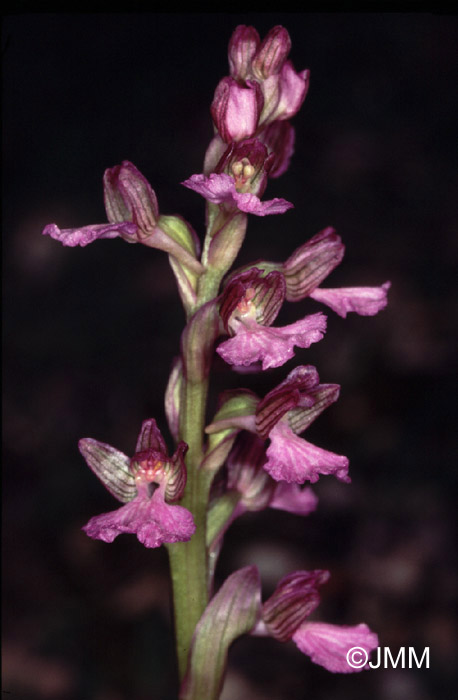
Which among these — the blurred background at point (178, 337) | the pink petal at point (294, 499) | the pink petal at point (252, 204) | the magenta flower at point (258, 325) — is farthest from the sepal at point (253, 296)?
the blurred background at point (178, 337)

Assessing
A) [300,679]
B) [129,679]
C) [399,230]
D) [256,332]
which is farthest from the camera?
[399,230]

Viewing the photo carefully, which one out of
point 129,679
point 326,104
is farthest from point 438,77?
point 129,679

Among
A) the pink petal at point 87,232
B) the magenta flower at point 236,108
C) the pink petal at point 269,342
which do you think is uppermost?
the magenta flower at point 236,108

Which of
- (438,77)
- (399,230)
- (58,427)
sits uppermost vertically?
(438,77)

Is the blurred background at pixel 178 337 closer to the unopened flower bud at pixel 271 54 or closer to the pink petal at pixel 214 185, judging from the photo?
the unopened flower bud at pixel 271 54

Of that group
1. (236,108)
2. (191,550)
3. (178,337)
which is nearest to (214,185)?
(236,108)

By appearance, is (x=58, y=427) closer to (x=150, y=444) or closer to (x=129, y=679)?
(x=129, y=679)
